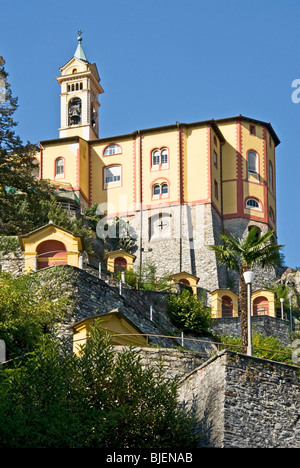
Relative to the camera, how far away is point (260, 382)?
23609 mm

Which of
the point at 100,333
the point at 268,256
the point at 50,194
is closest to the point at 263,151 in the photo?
the point at 50,194

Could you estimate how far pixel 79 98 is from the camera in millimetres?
75375

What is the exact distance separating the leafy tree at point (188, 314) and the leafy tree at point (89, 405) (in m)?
18.2

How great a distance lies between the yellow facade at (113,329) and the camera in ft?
96.0

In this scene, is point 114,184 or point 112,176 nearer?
point 114,184

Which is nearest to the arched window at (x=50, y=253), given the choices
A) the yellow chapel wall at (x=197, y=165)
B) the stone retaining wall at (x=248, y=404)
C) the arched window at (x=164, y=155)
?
the stone retaining wall at (x=248, y=404)

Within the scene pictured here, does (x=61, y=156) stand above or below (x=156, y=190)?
above

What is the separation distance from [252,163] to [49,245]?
3096 cm

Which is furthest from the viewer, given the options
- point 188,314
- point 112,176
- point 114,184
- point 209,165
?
point 112,176

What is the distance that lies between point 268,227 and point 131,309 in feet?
101

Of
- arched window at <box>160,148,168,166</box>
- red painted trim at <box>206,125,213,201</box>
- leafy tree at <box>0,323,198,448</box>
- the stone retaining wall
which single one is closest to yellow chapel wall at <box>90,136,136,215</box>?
arched window at <box>160,148,168,166</box>

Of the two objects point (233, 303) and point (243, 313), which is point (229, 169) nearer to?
point (233, 303)

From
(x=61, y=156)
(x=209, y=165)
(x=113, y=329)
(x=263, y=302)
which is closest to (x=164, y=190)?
(x=209, y=165)

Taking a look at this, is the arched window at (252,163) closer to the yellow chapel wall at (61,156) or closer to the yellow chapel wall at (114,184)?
the yellow chapel wall at (114,184)
